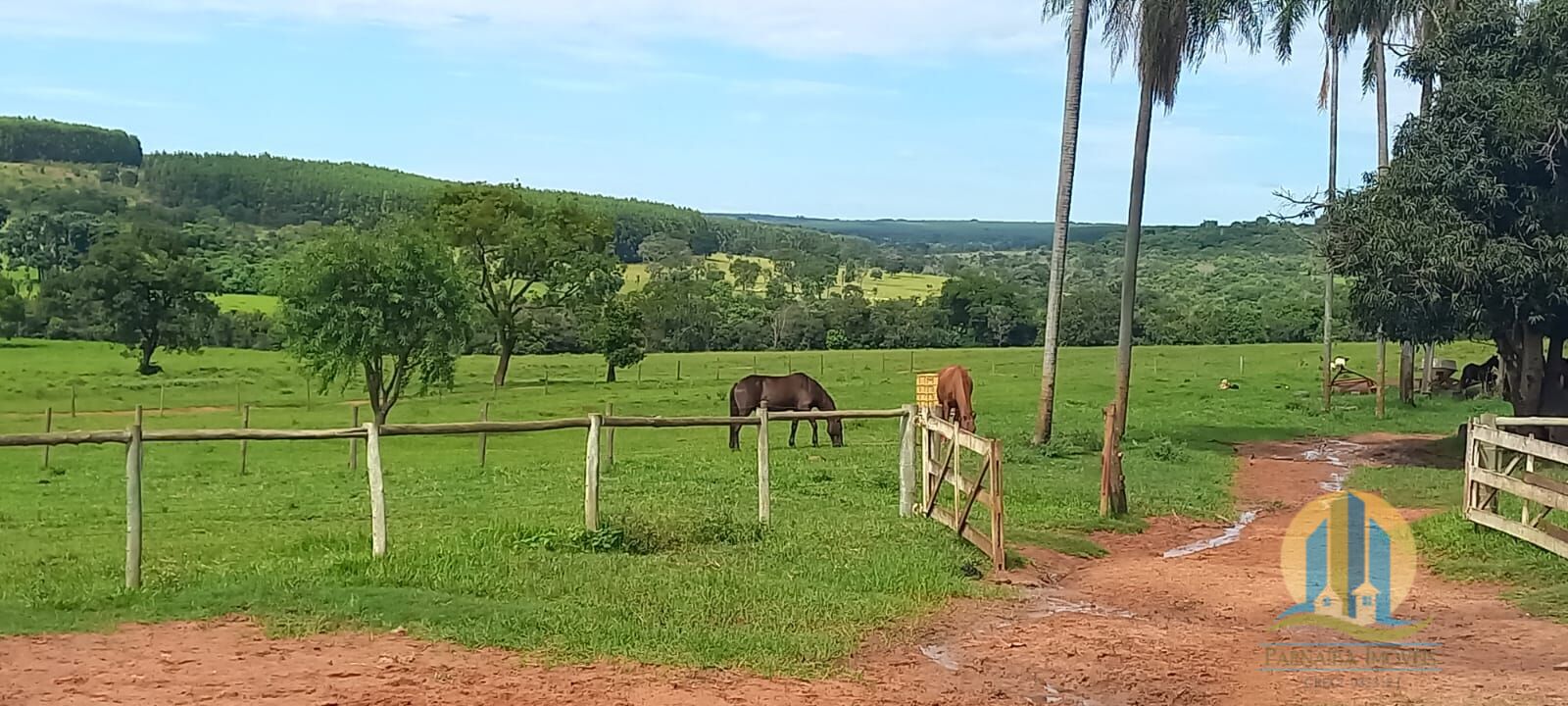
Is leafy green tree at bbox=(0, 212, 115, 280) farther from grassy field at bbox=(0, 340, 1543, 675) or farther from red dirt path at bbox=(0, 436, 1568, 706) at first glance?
red dirt path at bbox=(0, 436, 1568, 706)

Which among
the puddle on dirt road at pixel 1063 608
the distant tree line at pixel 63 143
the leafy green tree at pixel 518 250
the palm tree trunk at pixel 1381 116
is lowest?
the puddle on dirt road at pixel 1063 608

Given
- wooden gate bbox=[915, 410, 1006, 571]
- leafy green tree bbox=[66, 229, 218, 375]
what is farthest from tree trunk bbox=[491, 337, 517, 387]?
wooden gate bbox=[915, 410, 1006, 571]

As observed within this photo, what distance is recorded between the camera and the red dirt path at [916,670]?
271 inches

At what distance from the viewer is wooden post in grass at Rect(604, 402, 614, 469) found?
810 inches

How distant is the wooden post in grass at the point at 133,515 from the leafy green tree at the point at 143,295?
44.4m

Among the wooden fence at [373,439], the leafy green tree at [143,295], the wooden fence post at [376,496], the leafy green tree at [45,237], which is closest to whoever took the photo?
the wooden fence at [373,439]

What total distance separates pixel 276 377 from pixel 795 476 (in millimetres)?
35710

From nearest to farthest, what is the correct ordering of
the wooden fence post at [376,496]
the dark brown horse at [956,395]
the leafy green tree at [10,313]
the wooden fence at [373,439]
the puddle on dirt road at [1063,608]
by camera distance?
the wooden fence at [373,439]
the puddle on dirt road at [1063,608]
the wooden fence post at [376,496]
the dark brown horse at [956,395]
the leafy green tree at [10,313]

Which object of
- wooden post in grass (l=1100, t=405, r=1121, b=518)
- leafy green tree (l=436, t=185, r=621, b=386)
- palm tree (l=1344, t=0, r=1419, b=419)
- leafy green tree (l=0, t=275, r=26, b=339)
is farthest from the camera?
leafy green tree (l=0, t=275, r=26, b=339)

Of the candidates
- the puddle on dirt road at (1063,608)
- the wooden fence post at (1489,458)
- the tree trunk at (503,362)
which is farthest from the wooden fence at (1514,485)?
the tree trunk at (503,362)

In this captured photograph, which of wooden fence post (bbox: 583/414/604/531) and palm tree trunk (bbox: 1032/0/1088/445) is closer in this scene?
wooden fence post (bbox: 583/414/604/531)

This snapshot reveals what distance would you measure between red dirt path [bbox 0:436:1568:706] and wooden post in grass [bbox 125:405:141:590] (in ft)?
4.24

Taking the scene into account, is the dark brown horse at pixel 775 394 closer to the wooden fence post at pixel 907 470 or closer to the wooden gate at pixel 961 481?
the wooden gate at pixel 961 481

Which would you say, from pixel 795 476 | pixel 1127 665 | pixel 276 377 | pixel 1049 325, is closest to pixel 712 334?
pixel 276 377
